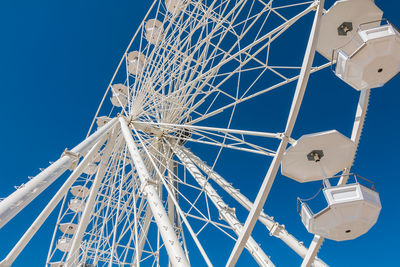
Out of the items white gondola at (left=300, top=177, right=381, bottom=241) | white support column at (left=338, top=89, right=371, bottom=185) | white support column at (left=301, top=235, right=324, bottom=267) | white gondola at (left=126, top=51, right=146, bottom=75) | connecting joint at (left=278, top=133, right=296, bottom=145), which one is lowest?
white support column at (left=301, top=235, right=324, bottom=267)

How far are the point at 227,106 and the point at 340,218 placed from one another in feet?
20.1

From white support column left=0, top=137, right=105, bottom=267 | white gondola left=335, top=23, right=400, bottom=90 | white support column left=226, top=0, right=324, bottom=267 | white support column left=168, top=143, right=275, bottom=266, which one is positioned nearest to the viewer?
white support column left=226, top=0, right=324, bottom=267

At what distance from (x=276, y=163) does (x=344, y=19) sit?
4.28 m

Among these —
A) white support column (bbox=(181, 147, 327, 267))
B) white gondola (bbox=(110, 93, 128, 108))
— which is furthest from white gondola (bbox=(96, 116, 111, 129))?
white support column (bbox=(181, 147, 327, 267))

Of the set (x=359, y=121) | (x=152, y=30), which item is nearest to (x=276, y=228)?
(x=359, y=121)

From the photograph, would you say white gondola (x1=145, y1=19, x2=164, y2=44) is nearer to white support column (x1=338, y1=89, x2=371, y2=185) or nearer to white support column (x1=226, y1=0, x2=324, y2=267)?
white support column (x1=338, y1=89, x2=371, y2=185)

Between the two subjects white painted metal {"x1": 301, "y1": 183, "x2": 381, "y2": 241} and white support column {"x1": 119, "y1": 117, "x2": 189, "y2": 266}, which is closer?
white painted metal {"x1": 301, "y1": 183, "x2": 381, "y2": 241}

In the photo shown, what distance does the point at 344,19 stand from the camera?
23.8 feet

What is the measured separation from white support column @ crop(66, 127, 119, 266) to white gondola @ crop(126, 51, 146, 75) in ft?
13.6

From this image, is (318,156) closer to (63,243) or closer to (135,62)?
(135,62)

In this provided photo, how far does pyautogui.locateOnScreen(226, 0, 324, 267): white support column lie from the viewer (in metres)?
4.84

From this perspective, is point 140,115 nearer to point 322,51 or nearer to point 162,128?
point 162,128

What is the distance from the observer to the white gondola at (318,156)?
6.12 meters

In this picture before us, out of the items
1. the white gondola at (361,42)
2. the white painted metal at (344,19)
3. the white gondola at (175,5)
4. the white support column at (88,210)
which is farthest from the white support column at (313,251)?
the white gondola at (175,5)
